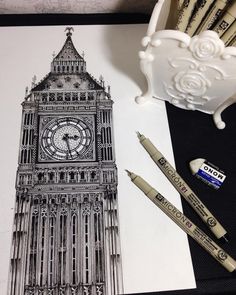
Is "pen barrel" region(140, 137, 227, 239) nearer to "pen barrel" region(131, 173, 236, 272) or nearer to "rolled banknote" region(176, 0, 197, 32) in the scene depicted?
"pen barrel" region(131, 173, 236, 272)

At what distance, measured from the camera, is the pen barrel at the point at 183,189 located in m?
0.64

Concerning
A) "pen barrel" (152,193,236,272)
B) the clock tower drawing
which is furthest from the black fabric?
the clock tower drawing

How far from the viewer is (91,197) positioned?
0.66 meters

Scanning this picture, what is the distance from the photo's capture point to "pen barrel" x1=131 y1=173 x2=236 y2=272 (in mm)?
613

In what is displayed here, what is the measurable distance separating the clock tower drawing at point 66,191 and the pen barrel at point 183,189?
0.08 m

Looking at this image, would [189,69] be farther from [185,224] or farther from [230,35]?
[185,224]

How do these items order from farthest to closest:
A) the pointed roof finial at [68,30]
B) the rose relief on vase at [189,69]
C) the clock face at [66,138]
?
the pointed roof finial at [68,30] < the clock face at [66,138] < the rose relief on vase at [189,69]

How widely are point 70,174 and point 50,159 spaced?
0.17 ft

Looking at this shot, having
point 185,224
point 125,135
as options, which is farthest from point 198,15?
point 185,224

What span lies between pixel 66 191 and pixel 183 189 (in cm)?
22

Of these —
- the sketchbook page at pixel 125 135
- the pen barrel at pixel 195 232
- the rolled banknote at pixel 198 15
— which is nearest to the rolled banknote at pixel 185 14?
the rolled banknote at pixel 198 15

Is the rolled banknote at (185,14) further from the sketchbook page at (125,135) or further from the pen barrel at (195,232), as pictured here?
the pen barrel at (195,232)

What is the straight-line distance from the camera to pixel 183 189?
2.18 feet

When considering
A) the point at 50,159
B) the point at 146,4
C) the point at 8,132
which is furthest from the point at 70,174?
the point at 146,4
